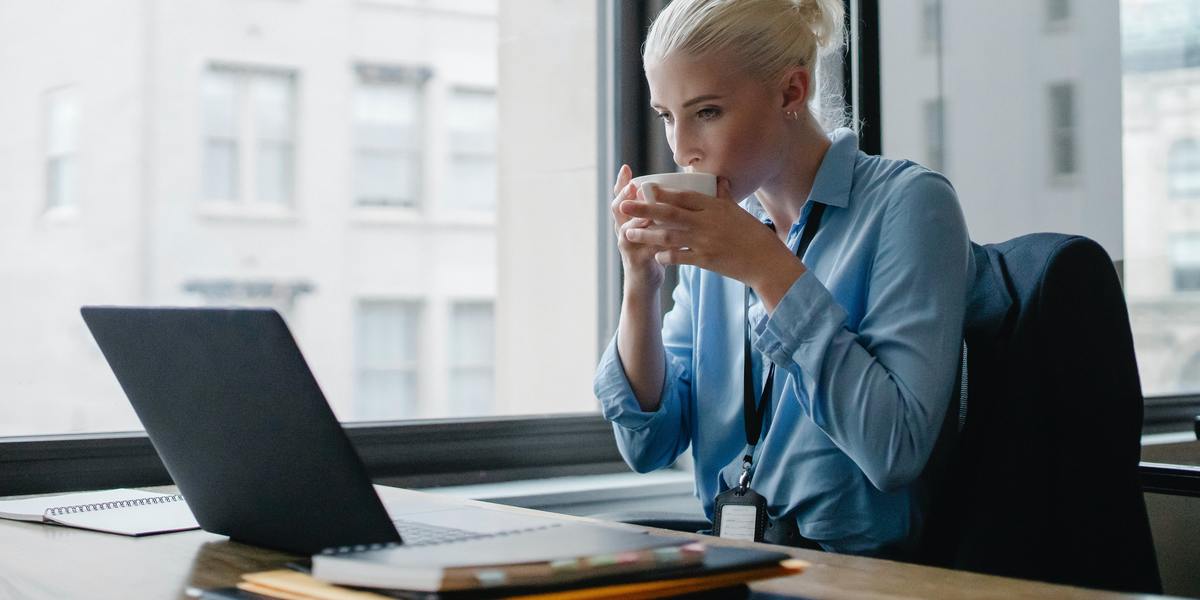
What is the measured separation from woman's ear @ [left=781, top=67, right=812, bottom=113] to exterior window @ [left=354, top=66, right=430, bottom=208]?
87cm

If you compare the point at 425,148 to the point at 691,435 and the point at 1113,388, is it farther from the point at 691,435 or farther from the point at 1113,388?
the point at 1113,388

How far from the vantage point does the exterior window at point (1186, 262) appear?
315cm

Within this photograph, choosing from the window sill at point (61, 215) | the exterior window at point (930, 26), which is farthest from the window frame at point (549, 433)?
the window sill at point (61, 215)

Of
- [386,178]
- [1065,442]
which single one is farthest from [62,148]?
[1065,442]

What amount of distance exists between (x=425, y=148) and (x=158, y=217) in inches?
19.5

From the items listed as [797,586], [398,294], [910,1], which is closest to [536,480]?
[398,294]

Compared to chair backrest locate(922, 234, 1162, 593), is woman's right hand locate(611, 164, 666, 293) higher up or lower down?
higher up

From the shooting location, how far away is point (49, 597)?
881 mm

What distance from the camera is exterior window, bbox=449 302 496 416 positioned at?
88.7 inches

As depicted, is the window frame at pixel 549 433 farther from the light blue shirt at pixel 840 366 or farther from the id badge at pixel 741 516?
the id badge at pixel 741 516

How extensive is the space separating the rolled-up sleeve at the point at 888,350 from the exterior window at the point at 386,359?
949 mm

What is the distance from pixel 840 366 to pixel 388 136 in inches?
44.4

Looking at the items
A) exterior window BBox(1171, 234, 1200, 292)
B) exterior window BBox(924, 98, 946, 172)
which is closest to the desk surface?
exterior window BBox(924, 98, 946, 172)

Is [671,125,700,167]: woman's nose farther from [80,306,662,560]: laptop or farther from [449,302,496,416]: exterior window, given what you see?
[449,302,496,416]: exterior window
